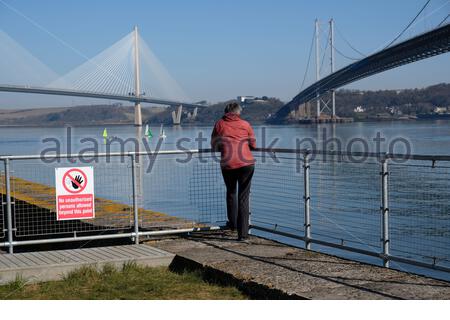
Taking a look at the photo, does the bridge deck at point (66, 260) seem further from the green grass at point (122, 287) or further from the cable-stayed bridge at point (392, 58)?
the cable-stayed bridge at point (392, 58)

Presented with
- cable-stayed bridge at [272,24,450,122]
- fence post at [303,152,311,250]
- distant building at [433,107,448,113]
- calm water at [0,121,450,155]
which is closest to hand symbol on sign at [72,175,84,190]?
fence post at [303,152,311,250]

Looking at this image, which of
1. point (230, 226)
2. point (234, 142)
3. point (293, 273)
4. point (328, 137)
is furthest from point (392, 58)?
point (293, 273)

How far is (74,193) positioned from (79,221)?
1.40m

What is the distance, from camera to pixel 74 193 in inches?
291

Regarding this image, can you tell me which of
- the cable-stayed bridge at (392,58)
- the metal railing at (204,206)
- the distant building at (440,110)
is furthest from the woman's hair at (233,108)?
the distant building at (440,110)

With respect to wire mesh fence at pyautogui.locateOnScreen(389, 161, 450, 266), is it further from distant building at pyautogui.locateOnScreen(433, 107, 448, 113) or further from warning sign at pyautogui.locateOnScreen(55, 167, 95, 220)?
distant building at pyautogui.locateOnScreen(433, 107, 448, 113)

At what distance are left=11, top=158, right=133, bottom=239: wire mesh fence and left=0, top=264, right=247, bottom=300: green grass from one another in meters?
1.40

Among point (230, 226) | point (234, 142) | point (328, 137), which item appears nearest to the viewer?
point (234, 142)

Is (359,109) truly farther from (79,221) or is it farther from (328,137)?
(79,221)

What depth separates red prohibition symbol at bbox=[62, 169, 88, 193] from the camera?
7.32 metres

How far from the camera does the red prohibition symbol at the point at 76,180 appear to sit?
7324 millimetres

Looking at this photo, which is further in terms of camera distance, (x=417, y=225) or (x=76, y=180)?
(x=417, y=225)

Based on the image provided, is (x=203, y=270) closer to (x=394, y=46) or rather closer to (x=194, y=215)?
(x=194, y=215)

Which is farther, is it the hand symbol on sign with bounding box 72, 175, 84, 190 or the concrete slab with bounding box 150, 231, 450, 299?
the hand symbol on sign with bounding box 72, 175, 84, 190
